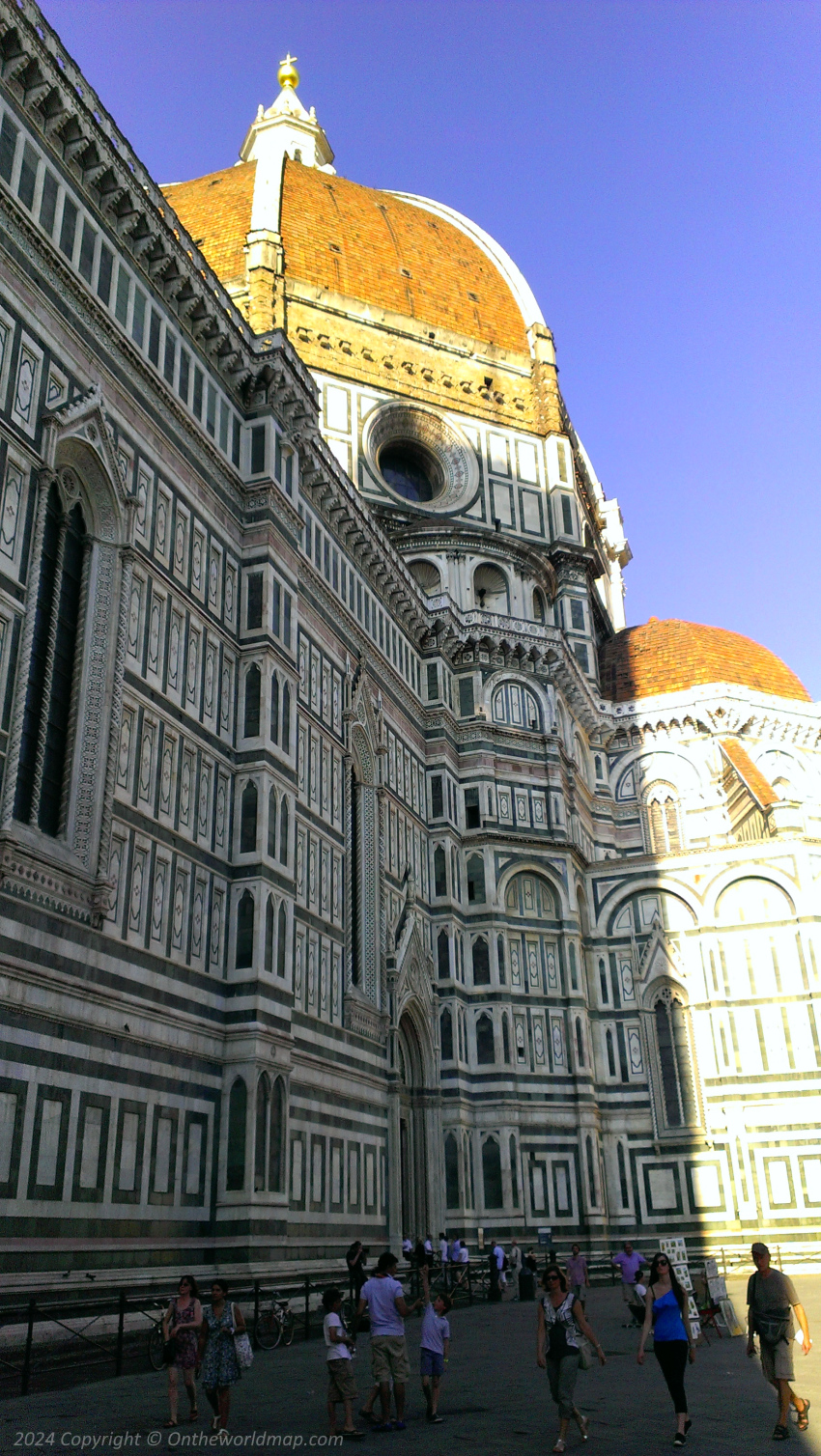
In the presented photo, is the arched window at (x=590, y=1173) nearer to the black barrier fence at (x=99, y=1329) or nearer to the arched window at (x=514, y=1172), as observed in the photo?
the arched window at (x=514, y=1172)

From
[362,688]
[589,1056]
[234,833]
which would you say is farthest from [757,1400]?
[589,1056]

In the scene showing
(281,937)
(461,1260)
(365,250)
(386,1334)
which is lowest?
(386,1334)

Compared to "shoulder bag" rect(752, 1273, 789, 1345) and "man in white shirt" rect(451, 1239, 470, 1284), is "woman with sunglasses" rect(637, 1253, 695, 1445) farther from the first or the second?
"man in white shirt" rect(451, 1239, 470, 1284)

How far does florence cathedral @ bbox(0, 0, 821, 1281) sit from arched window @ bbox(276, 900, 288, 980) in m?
0.21

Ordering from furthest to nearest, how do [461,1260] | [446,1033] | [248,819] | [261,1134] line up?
1. [446,1033]
2. [461,1260]
3. [248,819]
4. [261,1134]

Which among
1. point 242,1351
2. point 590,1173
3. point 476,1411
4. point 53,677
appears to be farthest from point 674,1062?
point 242,1351

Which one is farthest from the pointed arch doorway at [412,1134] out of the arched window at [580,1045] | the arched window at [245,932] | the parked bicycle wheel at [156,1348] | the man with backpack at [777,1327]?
the man with backpack at [777,1327]

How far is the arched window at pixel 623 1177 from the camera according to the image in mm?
33312

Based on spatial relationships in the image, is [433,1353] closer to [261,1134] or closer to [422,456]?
[261,1134]

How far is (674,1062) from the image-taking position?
34.8 metres

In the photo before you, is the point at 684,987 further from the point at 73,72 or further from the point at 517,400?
the point at 73,72

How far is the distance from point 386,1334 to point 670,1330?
2.35m

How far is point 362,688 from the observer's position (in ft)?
94.8

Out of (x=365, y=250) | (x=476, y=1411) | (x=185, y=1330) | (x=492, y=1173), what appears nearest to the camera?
(x=185, y=1330)
